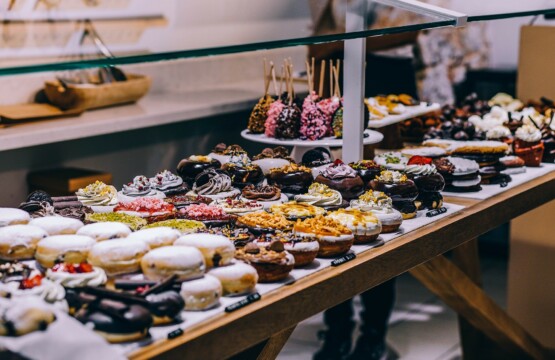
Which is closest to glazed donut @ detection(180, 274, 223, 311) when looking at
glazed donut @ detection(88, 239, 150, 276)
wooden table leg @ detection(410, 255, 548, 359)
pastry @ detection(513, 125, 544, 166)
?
glazed donut @ detection(88, 239, 150, 276)

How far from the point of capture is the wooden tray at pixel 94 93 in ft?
15.8

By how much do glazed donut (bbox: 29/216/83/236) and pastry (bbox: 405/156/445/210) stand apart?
1.05 m

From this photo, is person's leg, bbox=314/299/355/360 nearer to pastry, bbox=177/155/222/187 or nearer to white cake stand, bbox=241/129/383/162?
white cake stand, bbox=241/129/383/162

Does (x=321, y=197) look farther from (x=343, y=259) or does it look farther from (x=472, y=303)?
(x=472, y=303)

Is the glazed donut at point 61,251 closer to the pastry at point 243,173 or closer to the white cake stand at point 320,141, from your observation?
the pastry at point 243,173

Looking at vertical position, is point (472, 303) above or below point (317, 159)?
below

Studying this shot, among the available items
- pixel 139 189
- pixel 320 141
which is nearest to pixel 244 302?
pixel 139 189

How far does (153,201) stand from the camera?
243 cm

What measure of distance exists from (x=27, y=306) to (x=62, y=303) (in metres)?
0.11

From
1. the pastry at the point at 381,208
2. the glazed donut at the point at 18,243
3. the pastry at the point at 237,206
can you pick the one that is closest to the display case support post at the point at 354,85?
the pastry at the point at 381,208

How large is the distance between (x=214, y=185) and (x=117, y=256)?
2.65 feet

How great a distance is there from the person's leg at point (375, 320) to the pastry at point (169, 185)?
1.91 m

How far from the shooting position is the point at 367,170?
2.71 meters

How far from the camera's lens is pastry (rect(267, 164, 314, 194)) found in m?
2.69
